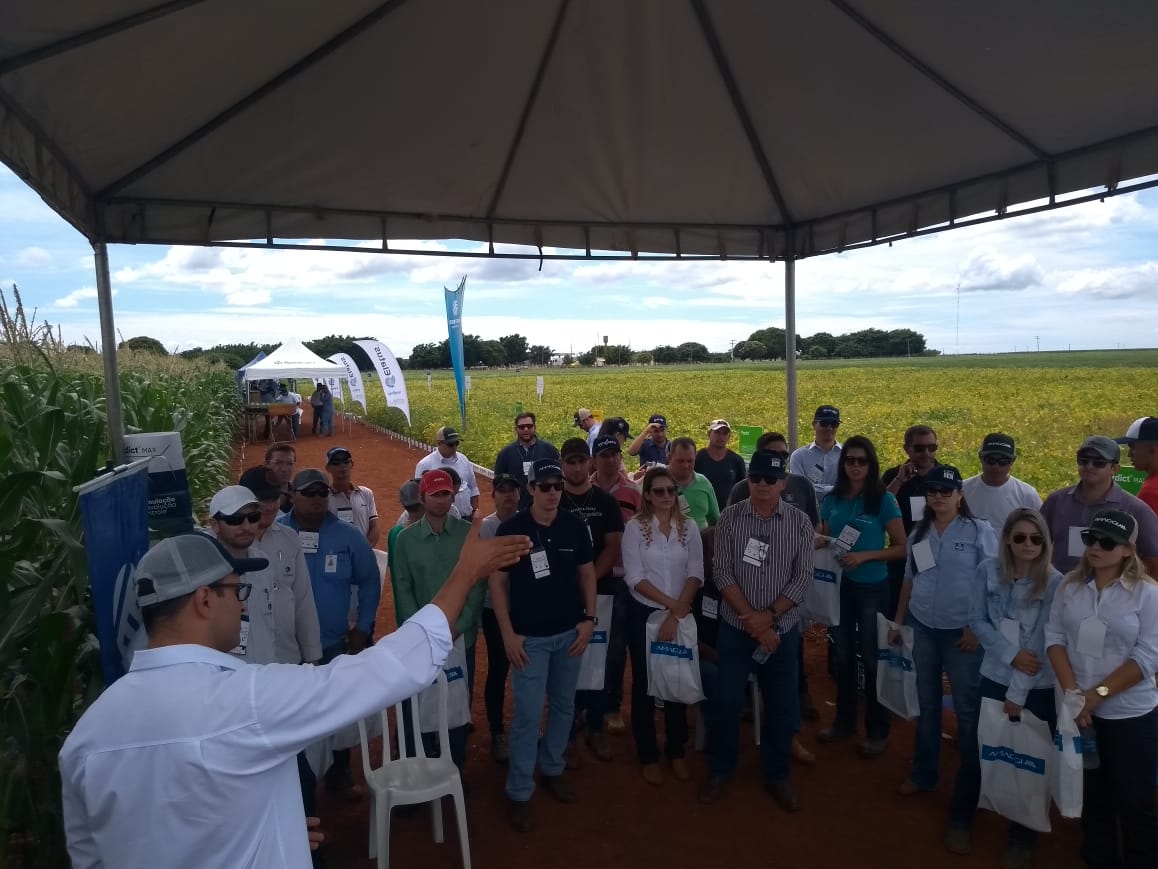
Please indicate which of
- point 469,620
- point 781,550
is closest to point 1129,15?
point 781,550

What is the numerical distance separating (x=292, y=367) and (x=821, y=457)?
70.4 feet

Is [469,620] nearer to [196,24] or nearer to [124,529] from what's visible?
[124,529]

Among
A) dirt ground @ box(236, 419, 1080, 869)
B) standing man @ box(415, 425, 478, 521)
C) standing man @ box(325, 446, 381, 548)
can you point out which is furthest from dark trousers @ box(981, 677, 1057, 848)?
standing man @ box(415, 425, 478, 521)

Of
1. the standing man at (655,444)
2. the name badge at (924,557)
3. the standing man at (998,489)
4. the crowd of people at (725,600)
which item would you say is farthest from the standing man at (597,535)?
the standing man at (655,444)

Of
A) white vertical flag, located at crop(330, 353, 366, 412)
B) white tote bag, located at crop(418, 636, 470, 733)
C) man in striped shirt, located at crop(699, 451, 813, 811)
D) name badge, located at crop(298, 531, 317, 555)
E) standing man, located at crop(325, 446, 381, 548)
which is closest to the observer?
white tote bag, located at crop(418, 636, 470, 733)

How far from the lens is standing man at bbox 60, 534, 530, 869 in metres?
1.51

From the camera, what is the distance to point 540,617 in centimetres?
409

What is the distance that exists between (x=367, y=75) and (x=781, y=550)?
11.6 feet

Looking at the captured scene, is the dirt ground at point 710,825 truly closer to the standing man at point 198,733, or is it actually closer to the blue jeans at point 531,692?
the blue jeans at point 531,692

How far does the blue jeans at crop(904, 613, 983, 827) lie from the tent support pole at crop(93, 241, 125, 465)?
4599 mm

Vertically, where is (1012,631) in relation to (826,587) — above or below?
above

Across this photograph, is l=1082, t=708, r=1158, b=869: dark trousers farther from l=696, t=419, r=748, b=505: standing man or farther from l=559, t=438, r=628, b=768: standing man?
l=696, t=419, r=748, b=505: standing man

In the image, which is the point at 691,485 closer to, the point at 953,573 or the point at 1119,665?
the point at 953,573

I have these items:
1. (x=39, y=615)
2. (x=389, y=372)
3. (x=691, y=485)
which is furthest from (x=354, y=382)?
(x=39, y=615)
